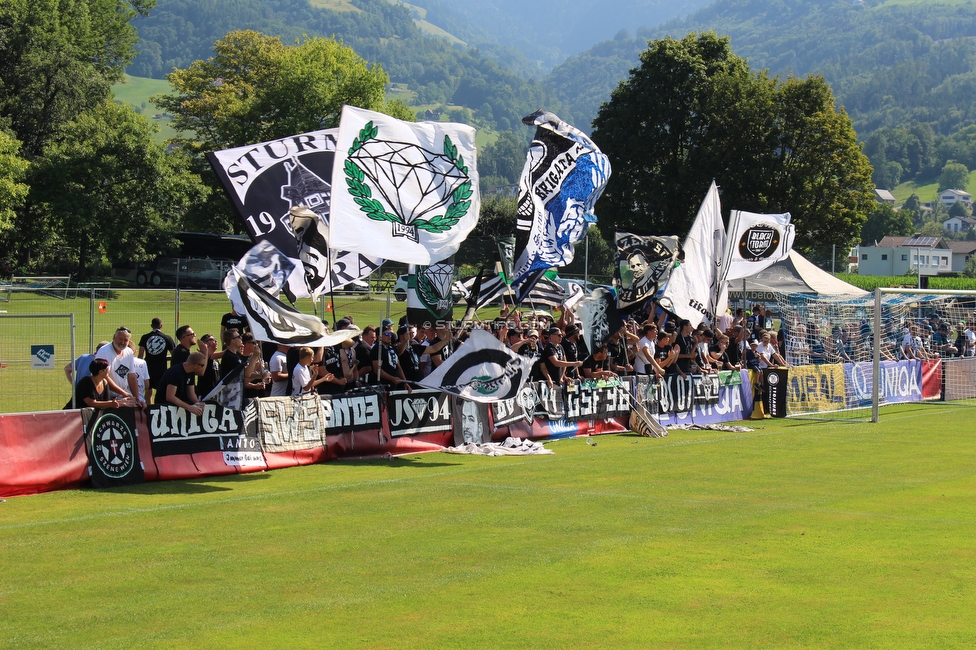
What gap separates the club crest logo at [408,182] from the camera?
15.0 metres

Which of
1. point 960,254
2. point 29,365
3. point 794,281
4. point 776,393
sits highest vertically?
point 960,254

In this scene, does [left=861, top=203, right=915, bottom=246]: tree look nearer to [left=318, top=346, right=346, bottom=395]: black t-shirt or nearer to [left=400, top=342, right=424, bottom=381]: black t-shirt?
[left=400, top=342, right=424, bottom=381]: black t-shirt

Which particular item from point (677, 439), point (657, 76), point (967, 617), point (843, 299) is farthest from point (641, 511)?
point (657, 76)

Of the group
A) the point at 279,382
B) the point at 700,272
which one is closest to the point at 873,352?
the point at 700,272

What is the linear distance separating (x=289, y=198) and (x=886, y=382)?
17.3 meters

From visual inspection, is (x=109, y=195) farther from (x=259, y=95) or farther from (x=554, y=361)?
(x=554, y=361)

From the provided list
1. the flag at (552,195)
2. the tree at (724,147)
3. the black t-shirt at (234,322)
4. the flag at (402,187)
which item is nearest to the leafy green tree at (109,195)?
the tree at (724,147)

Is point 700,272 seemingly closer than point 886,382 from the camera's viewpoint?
Yes

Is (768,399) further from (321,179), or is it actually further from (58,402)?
(58,402)

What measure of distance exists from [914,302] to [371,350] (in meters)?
18.9

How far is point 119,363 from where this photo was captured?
14.3m

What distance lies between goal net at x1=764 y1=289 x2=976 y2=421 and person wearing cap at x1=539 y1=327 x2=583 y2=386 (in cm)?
695

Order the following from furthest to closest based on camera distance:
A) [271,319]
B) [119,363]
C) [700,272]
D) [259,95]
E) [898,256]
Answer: [898,256]
[259,95]
[700,272]
[119,363]
[271,319]

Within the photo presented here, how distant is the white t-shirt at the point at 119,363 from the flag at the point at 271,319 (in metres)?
1.93
